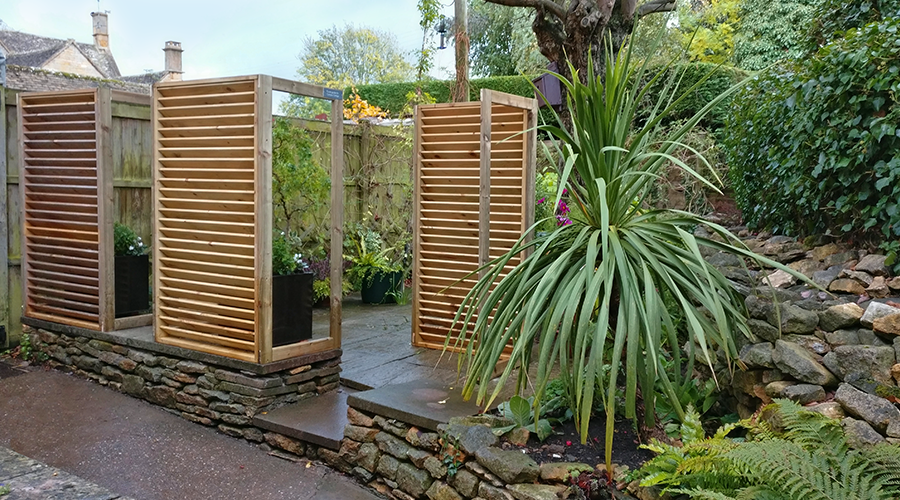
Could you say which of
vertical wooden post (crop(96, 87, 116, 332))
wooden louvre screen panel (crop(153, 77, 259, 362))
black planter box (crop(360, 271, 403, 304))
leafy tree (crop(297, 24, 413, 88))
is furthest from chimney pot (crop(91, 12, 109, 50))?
wooden louvre screen panel (crop(153, 77, 259, 362))

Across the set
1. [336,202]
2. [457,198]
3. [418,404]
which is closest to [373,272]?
[457,198]

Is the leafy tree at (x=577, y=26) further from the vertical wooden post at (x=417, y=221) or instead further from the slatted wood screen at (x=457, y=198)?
the vertical wooden post at (x=417, y=221)

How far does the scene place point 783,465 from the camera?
6.53 feet

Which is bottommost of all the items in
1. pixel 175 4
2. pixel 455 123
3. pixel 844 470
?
pixel 844 470

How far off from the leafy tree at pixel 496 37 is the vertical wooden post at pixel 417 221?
37.0 feet

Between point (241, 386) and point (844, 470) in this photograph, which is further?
point (241, 386)

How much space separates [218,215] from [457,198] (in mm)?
1703

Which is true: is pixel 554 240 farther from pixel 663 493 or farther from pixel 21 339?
pixel 21 339

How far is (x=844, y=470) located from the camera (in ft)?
6.54

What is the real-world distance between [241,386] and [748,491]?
9.18 ft

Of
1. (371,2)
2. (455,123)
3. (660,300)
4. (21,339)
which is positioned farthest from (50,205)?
(371,2)

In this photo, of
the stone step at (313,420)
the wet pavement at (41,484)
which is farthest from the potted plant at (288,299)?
the wet pavement at (41,484)

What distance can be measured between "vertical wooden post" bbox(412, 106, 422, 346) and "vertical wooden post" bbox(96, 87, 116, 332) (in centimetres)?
212

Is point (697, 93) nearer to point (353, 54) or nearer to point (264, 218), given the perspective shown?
point (264, 218)
